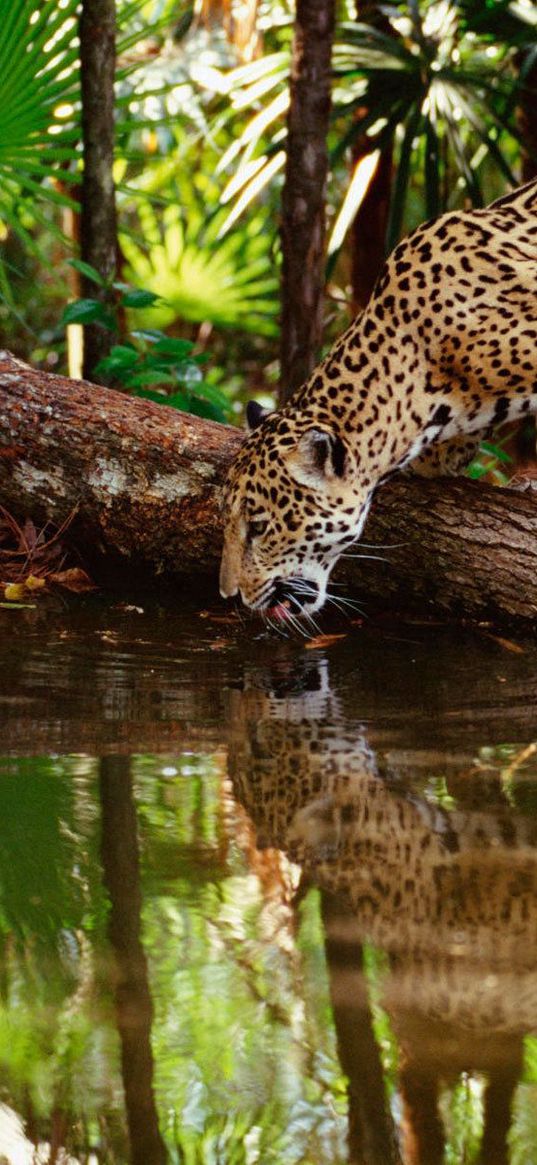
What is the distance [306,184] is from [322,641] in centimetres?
323

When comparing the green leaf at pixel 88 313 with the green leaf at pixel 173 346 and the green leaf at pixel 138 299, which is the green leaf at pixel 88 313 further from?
the green leaf at pixel 173 346

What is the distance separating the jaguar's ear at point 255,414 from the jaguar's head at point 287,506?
0.47 ft

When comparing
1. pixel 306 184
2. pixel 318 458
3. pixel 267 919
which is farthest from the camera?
pixel 306 184

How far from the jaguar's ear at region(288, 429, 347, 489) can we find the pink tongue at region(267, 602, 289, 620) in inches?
21.8

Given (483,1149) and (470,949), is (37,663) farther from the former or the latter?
(483,1149)

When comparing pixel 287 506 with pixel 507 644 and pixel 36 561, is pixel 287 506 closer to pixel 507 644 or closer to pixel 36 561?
pixel 507 644

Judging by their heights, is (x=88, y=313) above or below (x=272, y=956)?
above

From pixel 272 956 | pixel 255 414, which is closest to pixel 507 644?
pixel 255 414

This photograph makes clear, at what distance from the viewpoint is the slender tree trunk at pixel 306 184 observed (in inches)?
311

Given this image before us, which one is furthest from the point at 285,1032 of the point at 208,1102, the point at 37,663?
the point at 37,663

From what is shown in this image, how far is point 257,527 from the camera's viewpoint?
557 centimetres

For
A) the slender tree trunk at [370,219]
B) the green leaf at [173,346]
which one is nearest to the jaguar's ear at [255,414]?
the green leaf at [173,346]

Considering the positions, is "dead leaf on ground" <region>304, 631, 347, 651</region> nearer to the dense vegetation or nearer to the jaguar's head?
the jaguar's head

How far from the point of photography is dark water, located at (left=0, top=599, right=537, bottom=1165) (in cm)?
235
